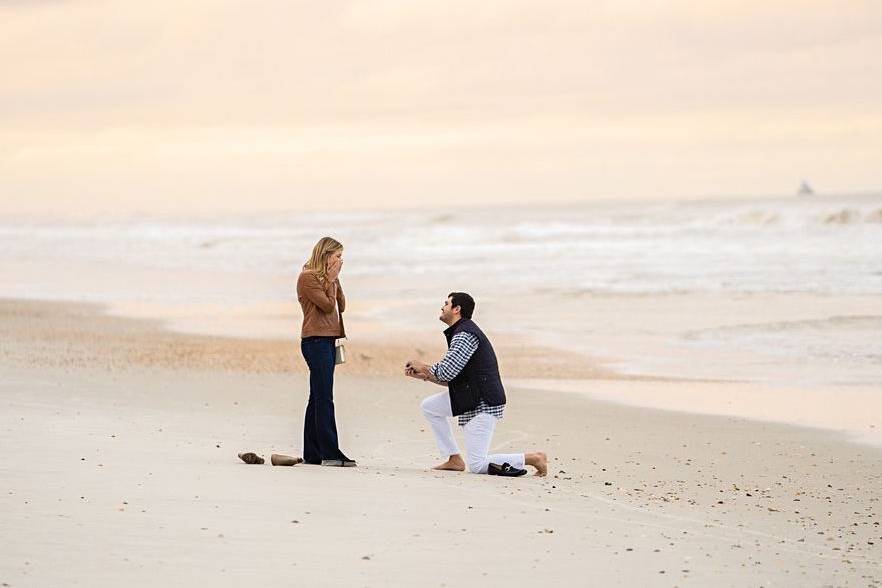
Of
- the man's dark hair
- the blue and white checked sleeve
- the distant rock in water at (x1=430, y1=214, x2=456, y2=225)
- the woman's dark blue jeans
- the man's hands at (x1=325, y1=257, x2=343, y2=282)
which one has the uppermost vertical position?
the distant rock in water at (x1=430, y1=214, x2=456, y2=225)

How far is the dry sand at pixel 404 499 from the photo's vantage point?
248 inches

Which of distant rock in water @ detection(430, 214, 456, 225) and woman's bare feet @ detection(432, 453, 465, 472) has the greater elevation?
distant rock in water @ detection(430, 214, 456, 225)

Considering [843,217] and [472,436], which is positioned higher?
[843,217]

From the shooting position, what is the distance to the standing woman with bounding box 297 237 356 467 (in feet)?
28.7

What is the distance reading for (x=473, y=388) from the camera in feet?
29.6

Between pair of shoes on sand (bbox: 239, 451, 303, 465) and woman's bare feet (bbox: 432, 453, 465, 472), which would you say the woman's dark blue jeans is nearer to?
pair of shoes on sand (bbox: 239, 451, 303, 465)

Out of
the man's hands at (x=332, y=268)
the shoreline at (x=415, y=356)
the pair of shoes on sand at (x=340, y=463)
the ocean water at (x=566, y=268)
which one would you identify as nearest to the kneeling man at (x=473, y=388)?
the pair of shoes on sand at (x=340, y=463)

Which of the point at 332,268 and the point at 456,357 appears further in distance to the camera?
the point at 456,357

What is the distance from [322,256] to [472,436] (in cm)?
162

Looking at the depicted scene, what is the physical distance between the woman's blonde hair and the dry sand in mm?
1333

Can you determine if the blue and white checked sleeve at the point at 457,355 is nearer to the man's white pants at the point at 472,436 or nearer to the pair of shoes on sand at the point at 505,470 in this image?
the man's white pants at the point at 472,436

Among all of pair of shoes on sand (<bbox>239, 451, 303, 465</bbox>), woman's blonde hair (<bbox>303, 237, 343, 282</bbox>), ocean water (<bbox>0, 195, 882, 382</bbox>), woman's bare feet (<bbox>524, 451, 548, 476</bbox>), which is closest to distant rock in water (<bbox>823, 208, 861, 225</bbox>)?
ocean water (<bbox>0, 195, 882, 382</bbox>)

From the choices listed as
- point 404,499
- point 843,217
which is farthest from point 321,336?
point 843,217

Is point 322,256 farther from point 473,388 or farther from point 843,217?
point 843,217
